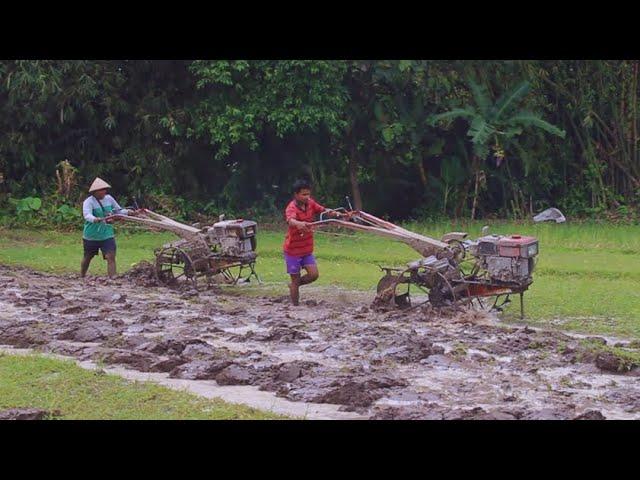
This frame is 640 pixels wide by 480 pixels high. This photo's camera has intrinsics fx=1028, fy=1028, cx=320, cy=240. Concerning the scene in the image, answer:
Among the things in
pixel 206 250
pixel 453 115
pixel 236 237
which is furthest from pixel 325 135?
pixel 236 237

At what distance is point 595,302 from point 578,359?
154 inches

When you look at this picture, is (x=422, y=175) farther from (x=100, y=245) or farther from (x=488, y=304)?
(x=488, y=304)

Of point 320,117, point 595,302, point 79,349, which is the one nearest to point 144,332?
point 79,349

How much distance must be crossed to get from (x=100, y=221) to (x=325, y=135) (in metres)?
9.36

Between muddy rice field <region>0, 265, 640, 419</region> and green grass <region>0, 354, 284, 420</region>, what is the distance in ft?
2.20

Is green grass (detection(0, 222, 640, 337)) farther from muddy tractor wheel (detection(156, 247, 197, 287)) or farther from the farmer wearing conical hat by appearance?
the farmer wearing conical hat

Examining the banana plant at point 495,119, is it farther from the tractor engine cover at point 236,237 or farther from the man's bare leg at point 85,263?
the man's bare leg at point 85,263

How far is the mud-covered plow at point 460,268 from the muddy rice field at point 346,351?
25cm

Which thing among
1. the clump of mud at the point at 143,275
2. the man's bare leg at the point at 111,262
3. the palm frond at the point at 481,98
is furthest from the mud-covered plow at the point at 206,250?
the palm frond at the point at 481,98

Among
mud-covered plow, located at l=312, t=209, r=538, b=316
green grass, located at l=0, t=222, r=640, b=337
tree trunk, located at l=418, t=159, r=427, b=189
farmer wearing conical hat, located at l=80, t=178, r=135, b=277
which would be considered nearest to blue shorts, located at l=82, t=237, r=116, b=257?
farmer wearing conical hat, located at l=80, t=178, r=135, b=277

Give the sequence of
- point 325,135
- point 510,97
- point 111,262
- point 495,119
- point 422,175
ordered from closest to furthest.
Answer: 1. point 111,262
2. point 510,97
3. point 495,119
4. point 325,135
5. point 422,175

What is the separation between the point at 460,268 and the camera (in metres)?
11.9

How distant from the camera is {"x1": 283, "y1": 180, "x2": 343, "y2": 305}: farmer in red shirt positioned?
486 inches

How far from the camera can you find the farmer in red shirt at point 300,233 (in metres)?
12.3
